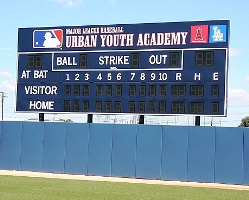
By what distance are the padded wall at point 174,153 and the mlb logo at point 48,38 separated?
8.22 meters

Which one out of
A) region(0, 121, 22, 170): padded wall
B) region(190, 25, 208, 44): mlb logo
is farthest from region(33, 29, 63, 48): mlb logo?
region(190, 25, 208, 44): mlb logo

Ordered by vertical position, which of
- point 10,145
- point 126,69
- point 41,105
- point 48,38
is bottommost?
point 10,145

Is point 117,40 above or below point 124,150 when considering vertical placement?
above

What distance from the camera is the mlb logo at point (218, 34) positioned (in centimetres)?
2620

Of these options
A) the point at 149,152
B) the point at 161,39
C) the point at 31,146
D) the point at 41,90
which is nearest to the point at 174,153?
the point at 149,152

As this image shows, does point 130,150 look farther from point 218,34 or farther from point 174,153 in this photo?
point 218,34

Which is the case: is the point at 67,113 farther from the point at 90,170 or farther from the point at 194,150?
Answer: the point at 194,150

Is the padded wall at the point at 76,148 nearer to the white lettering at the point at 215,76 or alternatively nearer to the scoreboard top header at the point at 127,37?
the scoreboard top header at the point at 127,37

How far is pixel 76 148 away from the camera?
29.3 meters

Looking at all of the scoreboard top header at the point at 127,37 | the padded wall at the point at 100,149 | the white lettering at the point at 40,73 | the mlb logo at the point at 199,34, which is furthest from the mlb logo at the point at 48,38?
the mlb logo at the point at 199,34

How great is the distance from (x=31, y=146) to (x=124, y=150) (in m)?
5.99

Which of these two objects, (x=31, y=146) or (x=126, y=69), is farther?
(x=31, y=146)

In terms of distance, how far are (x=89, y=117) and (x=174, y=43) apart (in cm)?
653

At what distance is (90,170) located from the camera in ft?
94.7
